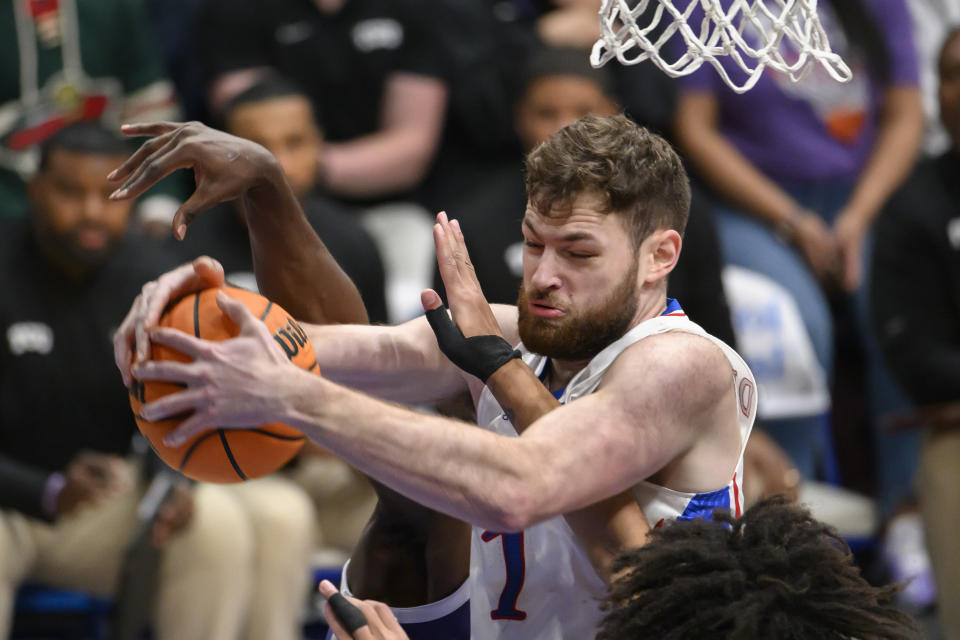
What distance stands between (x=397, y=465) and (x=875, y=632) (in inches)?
38.2

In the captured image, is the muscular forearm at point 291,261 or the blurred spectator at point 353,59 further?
the blurred spectator at point 353,59

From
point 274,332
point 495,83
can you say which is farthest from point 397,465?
point 495,83

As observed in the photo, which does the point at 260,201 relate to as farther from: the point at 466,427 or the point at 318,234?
the point at 318,234

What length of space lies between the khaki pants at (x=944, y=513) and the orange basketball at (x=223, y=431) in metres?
3.44

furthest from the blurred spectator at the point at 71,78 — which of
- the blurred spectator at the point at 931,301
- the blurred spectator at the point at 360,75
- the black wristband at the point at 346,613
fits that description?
the black wristband at the point at 346,613

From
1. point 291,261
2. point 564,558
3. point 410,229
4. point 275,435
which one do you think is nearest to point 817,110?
point 410,229

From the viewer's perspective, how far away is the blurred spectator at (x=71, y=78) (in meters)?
6.49

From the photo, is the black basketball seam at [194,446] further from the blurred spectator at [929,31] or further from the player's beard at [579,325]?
the blurred spectator at [929,31]

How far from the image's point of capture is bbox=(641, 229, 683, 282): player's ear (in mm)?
3422

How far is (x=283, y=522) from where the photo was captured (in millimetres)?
5684

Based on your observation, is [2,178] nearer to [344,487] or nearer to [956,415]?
[344,487]

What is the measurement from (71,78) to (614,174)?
406cm

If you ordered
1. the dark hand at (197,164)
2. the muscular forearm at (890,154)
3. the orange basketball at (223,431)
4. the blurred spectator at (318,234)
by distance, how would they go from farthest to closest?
the muscular forearm at (890,154) < the blurred spectator at (318,234) < the dark hand at (197,164) < the orange basketball at (223,431)

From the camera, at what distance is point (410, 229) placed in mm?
6715
